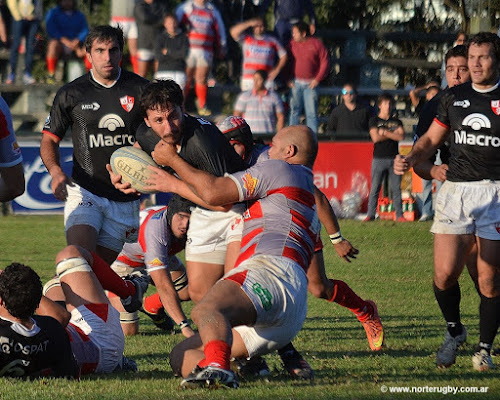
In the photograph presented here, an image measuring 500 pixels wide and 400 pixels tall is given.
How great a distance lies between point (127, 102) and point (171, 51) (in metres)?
10.5

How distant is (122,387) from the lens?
6.16 m

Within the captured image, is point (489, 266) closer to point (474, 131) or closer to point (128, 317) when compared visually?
point (474, 131)

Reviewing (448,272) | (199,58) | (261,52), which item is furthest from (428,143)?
(199,58)

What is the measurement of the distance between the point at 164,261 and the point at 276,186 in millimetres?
2203

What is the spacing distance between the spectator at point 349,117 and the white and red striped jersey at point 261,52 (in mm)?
1385

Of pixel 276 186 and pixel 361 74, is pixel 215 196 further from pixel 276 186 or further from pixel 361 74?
pixel 361 74

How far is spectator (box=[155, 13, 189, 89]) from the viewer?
18438 millimetres

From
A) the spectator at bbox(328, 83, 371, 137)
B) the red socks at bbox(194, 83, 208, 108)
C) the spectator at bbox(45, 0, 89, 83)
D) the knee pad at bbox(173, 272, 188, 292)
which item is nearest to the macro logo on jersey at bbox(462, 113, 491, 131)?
the knee pad at bbox(173, 272, 188, 292)

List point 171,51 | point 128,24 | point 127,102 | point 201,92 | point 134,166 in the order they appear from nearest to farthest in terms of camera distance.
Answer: point 134,166 → point 127,102 → point 171,51 → point 201,92 → point 128,24

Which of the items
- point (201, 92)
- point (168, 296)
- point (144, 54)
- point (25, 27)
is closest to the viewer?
point (168, 296)

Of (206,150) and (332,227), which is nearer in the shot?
(206,150)

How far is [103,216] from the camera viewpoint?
27.5 feet

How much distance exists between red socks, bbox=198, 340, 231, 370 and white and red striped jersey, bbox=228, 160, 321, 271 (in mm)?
740

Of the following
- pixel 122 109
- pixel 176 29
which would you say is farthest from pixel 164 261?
pixel 176 29
